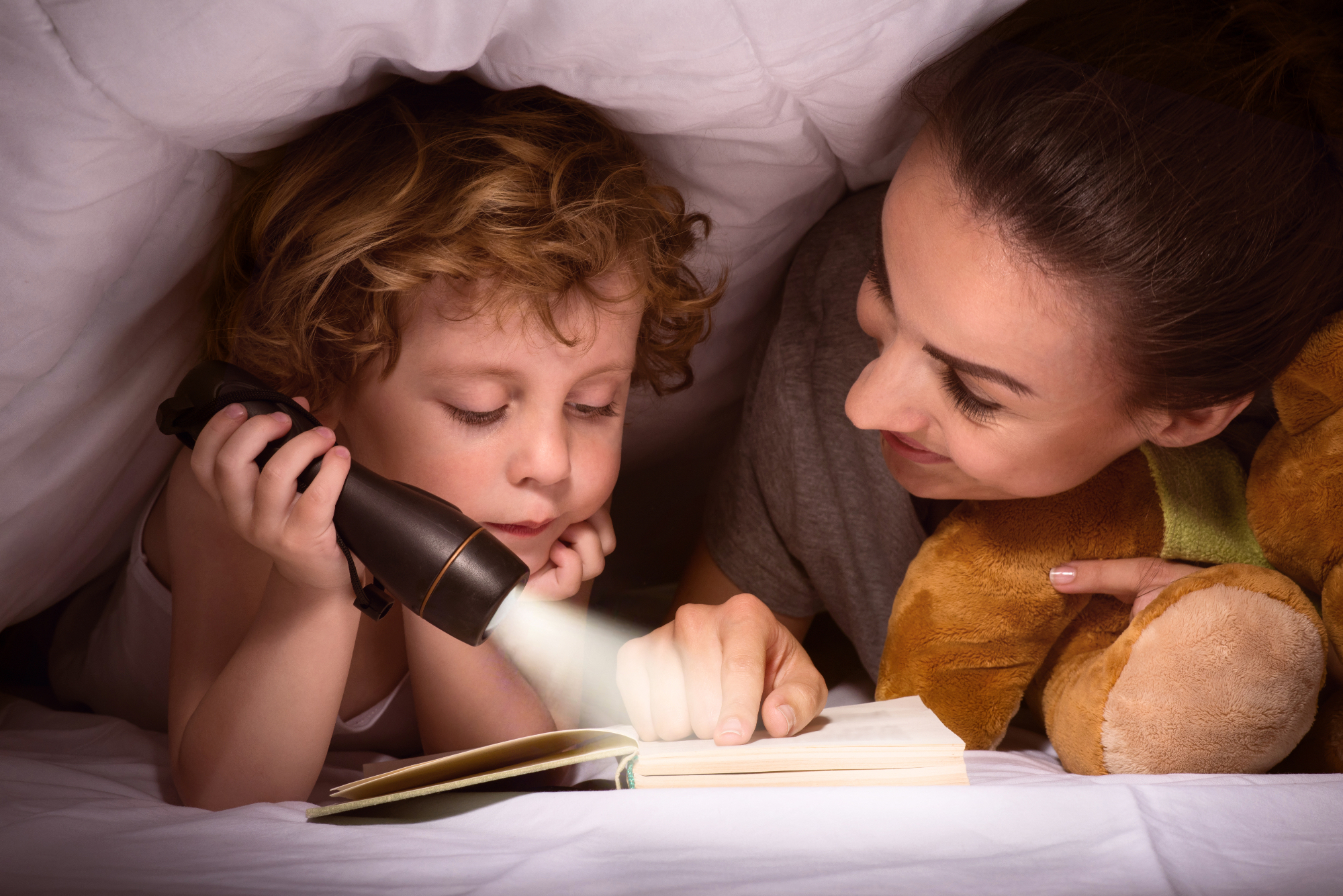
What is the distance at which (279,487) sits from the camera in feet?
2.20

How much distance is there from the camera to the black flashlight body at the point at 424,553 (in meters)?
0.63

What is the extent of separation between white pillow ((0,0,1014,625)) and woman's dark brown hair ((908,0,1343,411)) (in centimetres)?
9

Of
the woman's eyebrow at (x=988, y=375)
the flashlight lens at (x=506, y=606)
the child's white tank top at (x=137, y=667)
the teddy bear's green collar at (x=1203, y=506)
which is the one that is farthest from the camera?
the child's white tank top at (x=137, y=667)

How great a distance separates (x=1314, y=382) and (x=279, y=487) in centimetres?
83

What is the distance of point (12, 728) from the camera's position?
99cm

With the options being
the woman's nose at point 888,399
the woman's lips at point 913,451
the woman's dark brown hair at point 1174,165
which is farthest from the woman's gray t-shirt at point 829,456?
the woman's dark brown hair at point 1174,165

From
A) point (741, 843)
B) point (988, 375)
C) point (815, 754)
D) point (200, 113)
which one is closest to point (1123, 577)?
point (988, 375)

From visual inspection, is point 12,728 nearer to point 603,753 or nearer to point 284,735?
point 284,735

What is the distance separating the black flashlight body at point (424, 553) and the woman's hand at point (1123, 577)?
54 centimetres

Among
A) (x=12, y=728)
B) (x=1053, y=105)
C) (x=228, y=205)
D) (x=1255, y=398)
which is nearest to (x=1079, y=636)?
(x=1255, y=398)

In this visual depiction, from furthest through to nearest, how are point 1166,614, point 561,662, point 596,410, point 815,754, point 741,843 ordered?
1. point 561,662
2. point 596,410
3. point 1166,614
4. point 815,754
5. point 741,843

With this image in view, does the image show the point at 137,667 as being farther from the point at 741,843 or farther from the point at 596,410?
the point at 741,843

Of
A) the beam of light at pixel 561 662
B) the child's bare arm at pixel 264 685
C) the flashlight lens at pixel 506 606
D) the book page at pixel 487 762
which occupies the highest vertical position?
the flashlight lens at pixel 506 606

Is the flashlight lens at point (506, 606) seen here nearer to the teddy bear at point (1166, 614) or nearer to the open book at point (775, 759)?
the open book at point (775, 759)
